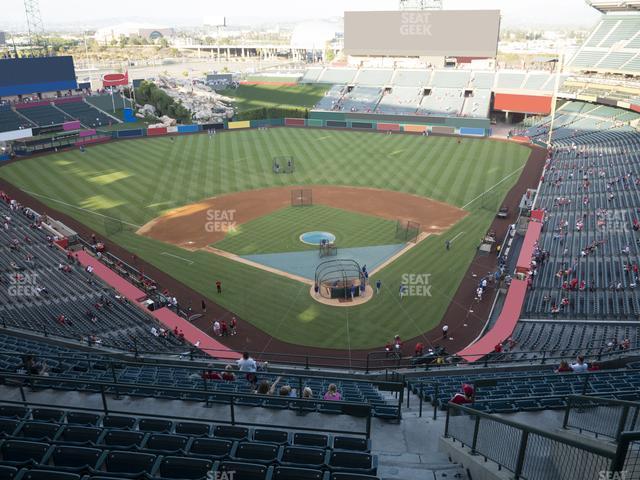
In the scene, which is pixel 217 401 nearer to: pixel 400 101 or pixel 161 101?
pixel 400 101

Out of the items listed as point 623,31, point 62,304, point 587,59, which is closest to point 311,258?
point 62,304

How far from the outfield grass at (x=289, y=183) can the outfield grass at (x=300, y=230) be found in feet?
9.47

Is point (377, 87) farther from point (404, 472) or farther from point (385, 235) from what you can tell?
point (404, 472)

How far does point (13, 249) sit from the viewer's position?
3152cm

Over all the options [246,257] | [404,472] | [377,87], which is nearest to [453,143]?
[377,87]

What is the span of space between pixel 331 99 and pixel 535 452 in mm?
83733

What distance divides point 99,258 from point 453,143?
1869 inches

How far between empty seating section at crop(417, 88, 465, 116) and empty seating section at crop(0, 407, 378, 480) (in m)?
74.3

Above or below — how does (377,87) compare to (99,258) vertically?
above

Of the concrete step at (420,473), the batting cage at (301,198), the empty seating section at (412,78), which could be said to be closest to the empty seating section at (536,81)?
the empty seating section at (412,78)

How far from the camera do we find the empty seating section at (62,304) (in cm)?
2322

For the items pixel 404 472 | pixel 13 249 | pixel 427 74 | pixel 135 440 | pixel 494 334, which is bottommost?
pixel 494 334

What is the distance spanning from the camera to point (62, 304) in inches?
1035

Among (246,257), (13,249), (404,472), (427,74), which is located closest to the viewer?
(404,472)
